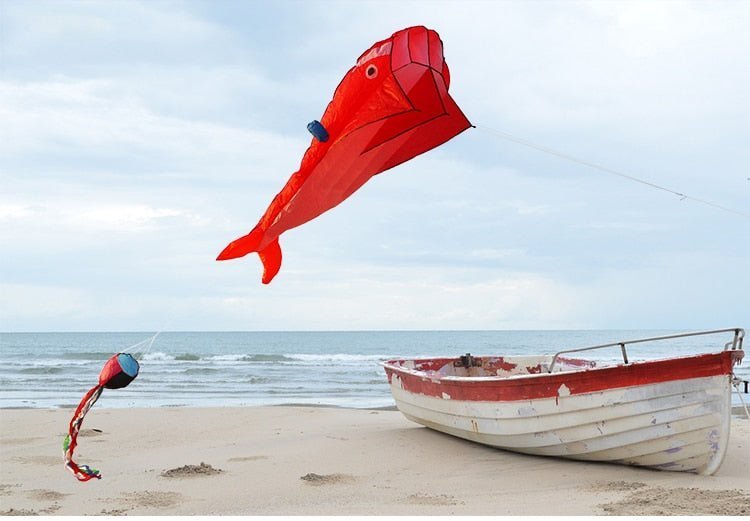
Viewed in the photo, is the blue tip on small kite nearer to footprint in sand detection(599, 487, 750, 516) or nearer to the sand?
the sand

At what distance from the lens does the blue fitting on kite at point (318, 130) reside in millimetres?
5199

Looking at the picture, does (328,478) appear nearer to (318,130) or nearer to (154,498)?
(154,498)

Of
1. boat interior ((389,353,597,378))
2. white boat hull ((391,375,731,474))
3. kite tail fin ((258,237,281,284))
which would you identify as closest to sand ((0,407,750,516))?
white boat hull ((391,375,731,474))

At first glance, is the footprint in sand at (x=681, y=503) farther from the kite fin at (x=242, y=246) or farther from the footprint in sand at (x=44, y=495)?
the footprint in sand at (x=44, y=495)

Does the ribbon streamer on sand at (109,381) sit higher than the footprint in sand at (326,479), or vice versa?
the ribbon streamer on sand at (109,381)

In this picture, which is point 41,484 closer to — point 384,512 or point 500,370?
point 384,512

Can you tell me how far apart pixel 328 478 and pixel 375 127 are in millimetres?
3772

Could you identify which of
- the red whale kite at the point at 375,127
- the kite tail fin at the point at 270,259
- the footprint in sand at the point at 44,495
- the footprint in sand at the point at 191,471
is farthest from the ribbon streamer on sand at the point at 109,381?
the footprint in sand at the point at 191,471

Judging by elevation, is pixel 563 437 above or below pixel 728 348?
below

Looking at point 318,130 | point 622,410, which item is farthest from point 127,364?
point 622,410

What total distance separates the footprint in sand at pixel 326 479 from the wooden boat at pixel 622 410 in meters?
1.68

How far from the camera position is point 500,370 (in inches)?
444

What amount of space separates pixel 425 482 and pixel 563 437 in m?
1.43

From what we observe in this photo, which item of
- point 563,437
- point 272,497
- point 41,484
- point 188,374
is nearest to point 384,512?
point 272,497
